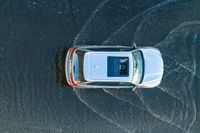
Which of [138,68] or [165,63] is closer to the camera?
[138,68]

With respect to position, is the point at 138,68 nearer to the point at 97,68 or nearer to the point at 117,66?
the point at 117,66

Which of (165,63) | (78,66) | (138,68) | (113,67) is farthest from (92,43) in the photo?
(165,63)

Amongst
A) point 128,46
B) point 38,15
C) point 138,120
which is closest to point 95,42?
point 128,46

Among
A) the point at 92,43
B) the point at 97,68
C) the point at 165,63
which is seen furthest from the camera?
the point at 165,63

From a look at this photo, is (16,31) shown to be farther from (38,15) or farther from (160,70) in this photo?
(160,70)

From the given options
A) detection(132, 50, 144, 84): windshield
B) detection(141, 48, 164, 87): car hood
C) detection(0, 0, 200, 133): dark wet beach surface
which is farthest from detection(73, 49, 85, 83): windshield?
detection(141, 48, 164, 87): car hood

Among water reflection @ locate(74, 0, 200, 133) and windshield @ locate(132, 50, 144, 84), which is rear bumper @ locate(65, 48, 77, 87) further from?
windshield @ locate(132, 50, 144, 84)
